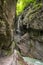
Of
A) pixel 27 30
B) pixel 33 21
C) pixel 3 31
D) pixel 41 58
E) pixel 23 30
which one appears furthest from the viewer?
pixel 23 30

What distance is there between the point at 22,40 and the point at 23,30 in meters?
2.56

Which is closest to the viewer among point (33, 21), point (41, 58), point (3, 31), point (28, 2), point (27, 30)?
point (3, 31)

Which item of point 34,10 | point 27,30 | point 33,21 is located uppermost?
point 34,10

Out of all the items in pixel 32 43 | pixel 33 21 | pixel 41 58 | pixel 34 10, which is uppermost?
pixel 34 10

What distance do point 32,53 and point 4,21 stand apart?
11.4 m

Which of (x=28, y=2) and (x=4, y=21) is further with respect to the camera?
(x=28, y=2)

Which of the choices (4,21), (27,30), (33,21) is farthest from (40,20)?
(4,21)

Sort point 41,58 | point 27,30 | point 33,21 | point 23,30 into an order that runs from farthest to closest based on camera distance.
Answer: point 23,30 → point 27,30 → point 33,21 → point 41,58

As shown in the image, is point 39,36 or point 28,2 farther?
point 28,2

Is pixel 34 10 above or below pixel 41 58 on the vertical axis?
above

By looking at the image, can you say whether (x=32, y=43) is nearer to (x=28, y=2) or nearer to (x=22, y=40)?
(x=22, y=40)

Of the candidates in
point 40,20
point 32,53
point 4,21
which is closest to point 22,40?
point 32,53

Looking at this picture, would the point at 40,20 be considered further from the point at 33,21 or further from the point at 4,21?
the point at 4,21

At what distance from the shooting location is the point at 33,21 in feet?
65.0
